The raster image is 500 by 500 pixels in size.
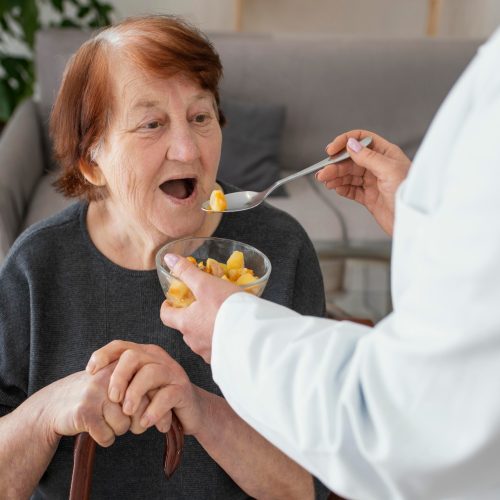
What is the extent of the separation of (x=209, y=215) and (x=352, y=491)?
2.56 ft

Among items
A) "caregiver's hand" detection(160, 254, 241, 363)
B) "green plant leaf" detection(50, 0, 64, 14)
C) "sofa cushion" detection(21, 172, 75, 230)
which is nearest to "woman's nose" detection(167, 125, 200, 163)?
"caregiver's hand" detection(160, 254, 241, 363)

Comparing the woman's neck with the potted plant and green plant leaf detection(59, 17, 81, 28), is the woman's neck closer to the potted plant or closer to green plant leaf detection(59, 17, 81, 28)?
the potted plant

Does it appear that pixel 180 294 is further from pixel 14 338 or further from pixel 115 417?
pixel 14 338

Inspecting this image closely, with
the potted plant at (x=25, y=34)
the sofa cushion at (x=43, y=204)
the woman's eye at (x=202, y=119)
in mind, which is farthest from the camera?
the potted plant at (x=25, y=34)

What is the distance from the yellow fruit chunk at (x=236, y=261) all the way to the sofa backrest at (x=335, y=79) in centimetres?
222

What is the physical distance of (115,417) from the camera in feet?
3.83

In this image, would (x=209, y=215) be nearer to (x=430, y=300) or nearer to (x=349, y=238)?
(x=430, y=300)

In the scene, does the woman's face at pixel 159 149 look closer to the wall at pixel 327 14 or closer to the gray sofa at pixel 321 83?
the gray sofa at pixel 321 83

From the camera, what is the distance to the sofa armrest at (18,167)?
8.68 ft

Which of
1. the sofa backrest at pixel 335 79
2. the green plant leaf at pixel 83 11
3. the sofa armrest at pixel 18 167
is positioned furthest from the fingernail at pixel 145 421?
the green plant leaf at pixel 83 11

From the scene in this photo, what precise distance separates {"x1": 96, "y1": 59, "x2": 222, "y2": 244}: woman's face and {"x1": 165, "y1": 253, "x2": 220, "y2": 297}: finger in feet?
1.11

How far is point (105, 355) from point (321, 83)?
2494mm

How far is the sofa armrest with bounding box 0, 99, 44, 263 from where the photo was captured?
2.65 meters

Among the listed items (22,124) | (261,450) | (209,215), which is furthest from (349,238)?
(261,450)
